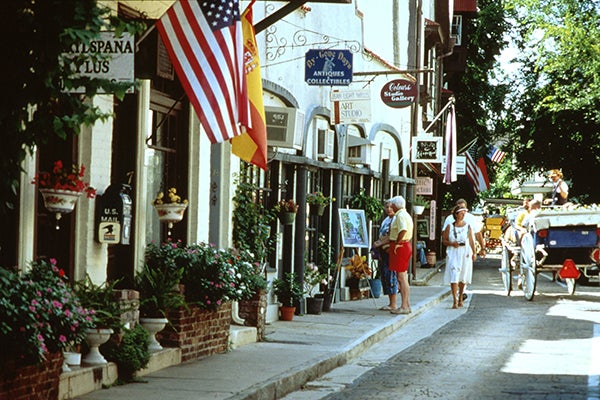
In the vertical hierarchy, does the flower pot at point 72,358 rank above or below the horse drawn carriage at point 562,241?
below

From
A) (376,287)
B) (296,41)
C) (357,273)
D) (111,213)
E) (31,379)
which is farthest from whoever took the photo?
(376,287)

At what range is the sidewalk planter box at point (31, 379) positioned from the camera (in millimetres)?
7637

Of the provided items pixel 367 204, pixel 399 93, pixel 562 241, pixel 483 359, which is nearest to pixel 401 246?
pixel 367 204

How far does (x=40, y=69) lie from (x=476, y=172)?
41.9 metres

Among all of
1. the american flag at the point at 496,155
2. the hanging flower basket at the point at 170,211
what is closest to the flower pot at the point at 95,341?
the hanging flower basket at the point at 170,211

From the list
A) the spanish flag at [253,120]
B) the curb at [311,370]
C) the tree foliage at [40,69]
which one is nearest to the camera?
the tree foliage at [40,69]

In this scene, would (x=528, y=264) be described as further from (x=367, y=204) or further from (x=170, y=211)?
(x=170, y=211)

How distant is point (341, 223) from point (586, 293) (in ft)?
25.7

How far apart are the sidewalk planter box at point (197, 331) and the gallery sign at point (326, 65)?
19.5 feet

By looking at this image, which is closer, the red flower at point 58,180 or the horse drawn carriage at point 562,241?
the red flower at point 58,180

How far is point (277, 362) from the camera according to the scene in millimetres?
12062

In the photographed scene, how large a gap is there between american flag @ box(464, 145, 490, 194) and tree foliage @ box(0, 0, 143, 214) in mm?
39109

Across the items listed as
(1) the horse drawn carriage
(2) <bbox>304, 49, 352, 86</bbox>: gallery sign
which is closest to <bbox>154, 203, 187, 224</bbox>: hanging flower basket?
(2) <bbox>304, 49, 352, 86</bbox>: gallery sign

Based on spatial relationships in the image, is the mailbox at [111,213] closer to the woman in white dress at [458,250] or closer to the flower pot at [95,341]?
the flower pot at [95,341]
